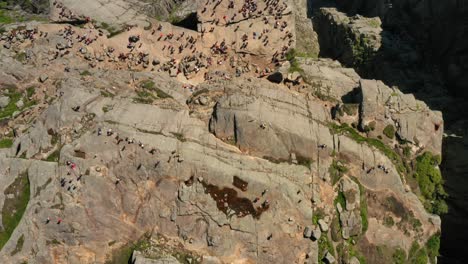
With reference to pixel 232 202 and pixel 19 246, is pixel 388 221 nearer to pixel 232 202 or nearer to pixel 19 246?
pixel 232 202

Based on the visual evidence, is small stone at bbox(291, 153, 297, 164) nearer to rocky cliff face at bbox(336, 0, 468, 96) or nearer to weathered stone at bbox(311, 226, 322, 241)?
weathered stone at bbox(311, 226, 322, 241)

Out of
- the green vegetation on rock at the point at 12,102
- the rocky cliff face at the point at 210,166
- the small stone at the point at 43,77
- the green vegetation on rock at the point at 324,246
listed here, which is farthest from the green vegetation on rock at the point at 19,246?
the green vegetation on rock at the point at 324,246

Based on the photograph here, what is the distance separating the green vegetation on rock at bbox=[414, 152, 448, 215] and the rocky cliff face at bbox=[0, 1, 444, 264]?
0.13 metres

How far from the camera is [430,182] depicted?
116ft

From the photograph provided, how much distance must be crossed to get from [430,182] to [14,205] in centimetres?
3351

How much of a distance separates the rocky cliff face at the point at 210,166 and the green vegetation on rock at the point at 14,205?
0.34 feet

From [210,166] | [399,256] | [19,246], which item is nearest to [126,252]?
[19,246]

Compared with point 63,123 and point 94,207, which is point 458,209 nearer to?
point 94,207

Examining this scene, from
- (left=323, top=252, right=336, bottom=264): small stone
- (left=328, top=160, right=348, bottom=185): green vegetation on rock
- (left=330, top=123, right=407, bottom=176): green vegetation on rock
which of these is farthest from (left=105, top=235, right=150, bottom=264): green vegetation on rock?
(left=330, top=123, right=407, bottom=176): green vegetation on rock

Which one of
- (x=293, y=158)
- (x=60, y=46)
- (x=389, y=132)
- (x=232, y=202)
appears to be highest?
(x=60, y=46)

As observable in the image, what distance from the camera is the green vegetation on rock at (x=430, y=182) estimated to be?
115ft

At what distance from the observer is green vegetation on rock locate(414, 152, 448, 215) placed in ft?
115

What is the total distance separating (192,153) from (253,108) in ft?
20.7

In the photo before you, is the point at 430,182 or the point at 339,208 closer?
the point at 339,208
